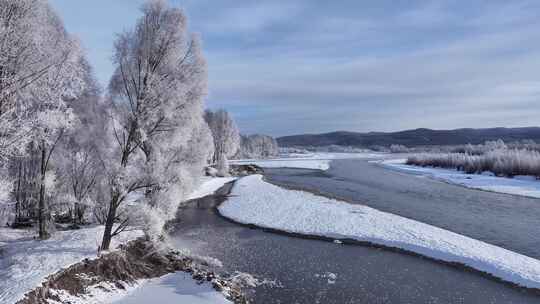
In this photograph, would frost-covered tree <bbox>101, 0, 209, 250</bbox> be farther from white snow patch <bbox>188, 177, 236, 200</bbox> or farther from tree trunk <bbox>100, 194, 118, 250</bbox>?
white snow patch <bbox>188, 177, 236, 200</bbox>

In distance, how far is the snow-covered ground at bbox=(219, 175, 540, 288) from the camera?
15266 millimetres

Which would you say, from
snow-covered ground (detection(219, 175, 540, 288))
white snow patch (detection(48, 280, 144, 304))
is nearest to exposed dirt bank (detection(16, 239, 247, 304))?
white snow patch (detection(48, 280, 144, 304))

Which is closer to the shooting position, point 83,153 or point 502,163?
point 83,153

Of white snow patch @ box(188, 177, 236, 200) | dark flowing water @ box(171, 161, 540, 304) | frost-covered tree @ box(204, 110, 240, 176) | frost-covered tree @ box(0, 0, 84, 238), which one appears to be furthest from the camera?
frost-covered tree @ box(204, 110, 240, 176)

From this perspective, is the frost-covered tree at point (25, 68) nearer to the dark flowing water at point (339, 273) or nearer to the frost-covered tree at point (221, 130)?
the dark flowing water at point (339, 273)

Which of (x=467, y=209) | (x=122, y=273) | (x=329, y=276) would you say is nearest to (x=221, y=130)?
(x=467, y=209)

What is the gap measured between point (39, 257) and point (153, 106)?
6303 millimetres

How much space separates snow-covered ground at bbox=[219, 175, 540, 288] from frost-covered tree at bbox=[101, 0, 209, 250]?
12.5 meters

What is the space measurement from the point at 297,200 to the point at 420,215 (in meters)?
11.3

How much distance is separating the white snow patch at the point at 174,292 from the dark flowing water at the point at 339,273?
6.03 ft

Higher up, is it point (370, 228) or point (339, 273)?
point (370, 228)

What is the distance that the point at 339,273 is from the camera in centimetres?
1471

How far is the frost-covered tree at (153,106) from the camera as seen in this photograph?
11.4 metres

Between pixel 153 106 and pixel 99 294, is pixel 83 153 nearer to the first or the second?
pixel 153 106
